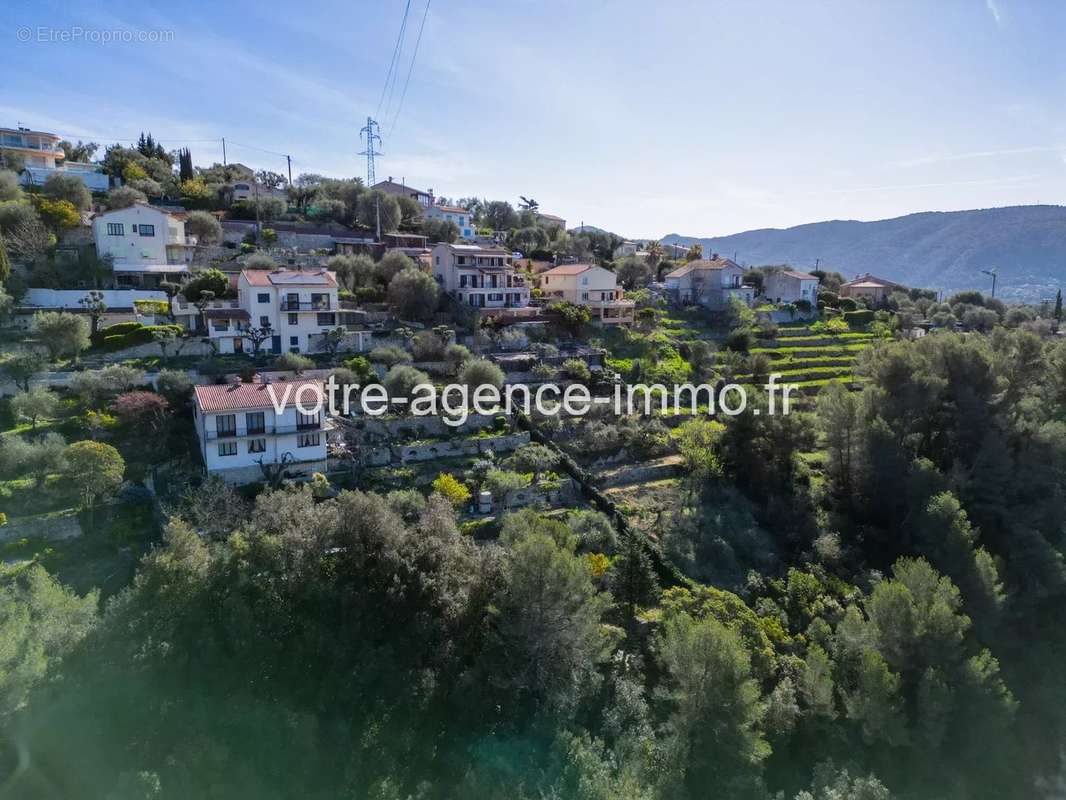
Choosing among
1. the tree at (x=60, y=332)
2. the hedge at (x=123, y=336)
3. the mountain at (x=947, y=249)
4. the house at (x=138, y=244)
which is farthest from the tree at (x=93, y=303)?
the mountain at (x=947, y=249)

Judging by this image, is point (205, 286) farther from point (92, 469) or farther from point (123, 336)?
point (92, 469)

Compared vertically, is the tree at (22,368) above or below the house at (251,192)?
below

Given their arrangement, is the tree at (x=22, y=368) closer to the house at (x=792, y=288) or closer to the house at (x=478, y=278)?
the house at (x=478, y=278)

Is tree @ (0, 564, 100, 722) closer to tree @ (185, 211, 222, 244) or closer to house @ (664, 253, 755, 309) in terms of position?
tree @ (185, 211, 222, 244)

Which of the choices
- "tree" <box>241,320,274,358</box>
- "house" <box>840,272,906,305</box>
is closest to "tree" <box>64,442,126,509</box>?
"tree" <box>241,320,274,358</box>

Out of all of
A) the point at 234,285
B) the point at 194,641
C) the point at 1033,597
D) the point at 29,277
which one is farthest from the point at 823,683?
the point at 29,277

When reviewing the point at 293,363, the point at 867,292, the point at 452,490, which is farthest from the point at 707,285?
the point at 452,490

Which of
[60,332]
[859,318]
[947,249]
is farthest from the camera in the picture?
[947,249]
